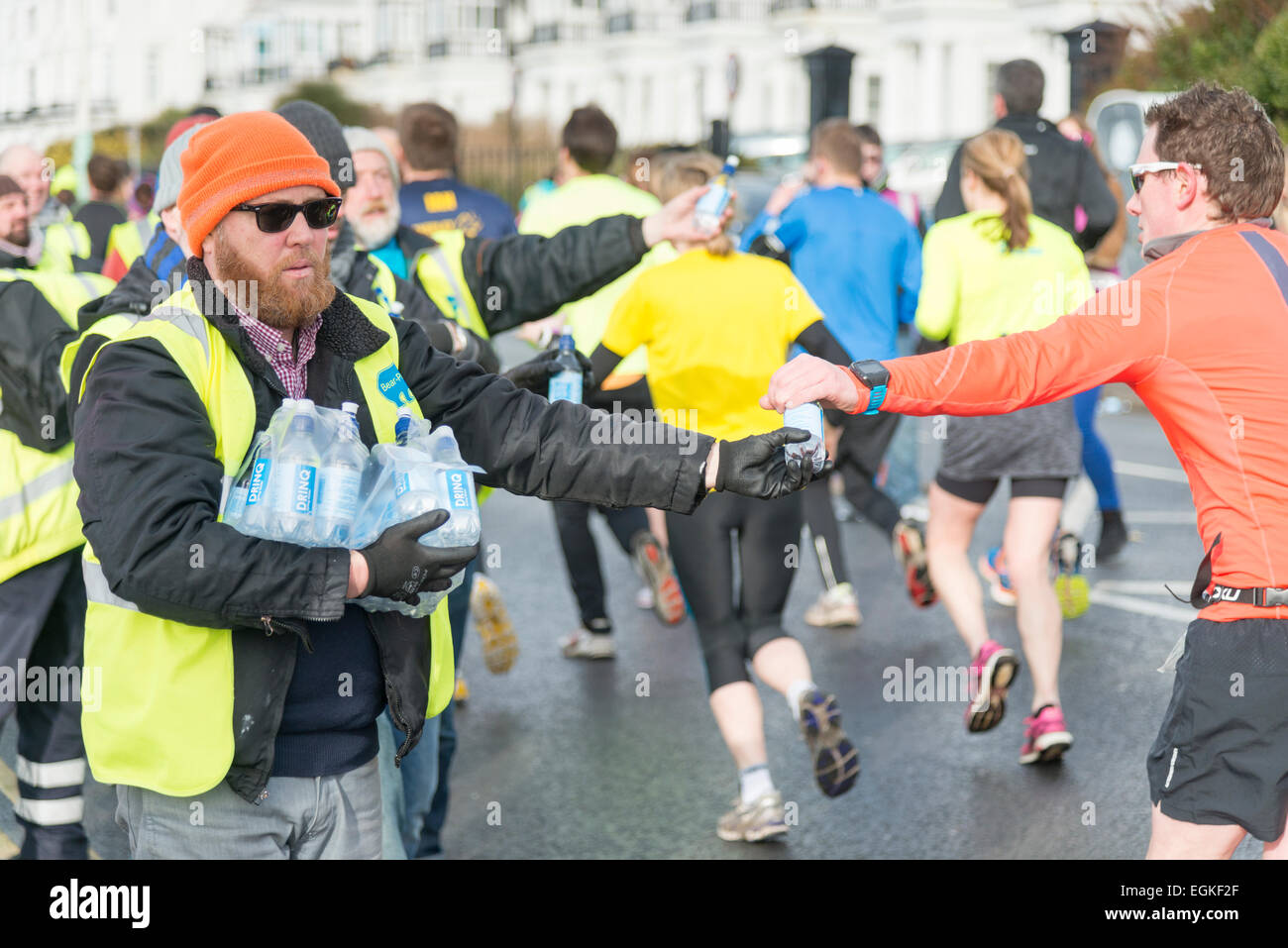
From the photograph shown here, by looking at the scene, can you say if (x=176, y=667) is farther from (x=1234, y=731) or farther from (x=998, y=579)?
(x=998, y=579)

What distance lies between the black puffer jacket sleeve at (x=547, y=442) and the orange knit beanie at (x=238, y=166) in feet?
1.48

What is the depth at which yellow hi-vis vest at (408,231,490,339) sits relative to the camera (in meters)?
4.82

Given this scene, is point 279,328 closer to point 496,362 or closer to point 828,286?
point 496,362

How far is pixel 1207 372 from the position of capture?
3.18m

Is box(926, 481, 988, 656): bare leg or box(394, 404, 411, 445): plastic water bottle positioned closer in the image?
box(394, 404, 411, 445): plastic water bottle

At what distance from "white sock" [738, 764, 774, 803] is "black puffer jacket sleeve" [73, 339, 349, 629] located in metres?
2.68

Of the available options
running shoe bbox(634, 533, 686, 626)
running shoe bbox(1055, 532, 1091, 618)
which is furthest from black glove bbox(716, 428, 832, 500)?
running shoe bbox(1055, 532, 1091, 618)

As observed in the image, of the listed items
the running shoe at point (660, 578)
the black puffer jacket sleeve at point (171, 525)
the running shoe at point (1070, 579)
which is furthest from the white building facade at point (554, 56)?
the black puffer jacket sleeve at point (171, 525)

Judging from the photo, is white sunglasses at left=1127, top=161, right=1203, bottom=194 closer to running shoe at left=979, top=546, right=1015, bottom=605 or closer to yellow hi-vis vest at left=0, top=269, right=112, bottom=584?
yellow hi-vis vest at left=0, top=269, right=112, bottom=584

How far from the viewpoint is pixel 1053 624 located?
5812 mm

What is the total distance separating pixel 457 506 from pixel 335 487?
210 millimetres

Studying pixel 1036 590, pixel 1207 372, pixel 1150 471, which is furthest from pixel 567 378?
pixel 1150 471

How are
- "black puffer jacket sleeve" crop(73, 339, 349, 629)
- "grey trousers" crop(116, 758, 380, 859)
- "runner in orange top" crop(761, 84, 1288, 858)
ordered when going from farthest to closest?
"runner in orange top" crop(761, 84, 1288, 858) → "grey trousers" crop(116, 758, 380, 859) → "black puffer jacket sleeve" crop(73, 339, 349, 629)

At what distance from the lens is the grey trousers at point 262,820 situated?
9.50 ft
